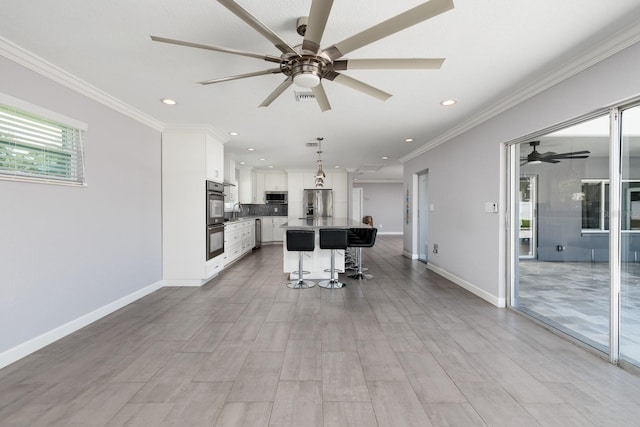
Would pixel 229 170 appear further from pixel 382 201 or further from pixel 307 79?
pixel 382 201

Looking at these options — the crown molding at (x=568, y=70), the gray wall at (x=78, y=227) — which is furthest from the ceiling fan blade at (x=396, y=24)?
the gray wall at (x=78, y=227)

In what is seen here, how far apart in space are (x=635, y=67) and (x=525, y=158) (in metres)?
1.31

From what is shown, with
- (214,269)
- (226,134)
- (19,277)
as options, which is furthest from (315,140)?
(19,277)

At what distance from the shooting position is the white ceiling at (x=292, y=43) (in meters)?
1.76

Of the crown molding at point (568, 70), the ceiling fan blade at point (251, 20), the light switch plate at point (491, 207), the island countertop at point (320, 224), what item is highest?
the crown molding at point (568, 70)

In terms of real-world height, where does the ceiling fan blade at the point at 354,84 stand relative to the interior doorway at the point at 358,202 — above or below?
above

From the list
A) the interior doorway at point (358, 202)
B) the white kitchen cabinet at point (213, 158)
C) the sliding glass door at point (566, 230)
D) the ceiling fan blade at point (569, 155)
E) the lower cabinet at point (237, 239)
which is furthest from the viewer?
the interior doorway at point (358, 202)

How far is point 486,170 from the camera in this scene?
12.0 feet

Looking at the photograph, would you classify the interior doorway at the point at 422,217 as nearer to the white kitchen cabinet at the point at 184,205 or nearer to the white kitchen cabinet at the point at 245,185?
the white kitchen cabinet at the point at 184,205

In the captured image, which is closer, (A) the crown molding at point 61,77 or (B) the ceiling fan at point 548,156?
(A) the crown molding at point 61,77

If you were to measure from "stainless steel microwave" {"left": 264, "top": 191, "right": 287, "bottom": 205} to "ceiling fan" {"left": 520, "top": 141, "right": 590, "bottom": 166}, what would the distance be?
695 centimetres

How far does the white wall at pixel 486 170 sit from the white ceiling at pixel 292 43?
24cm

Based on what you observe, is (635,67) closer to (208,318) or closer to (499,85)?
(499,85)

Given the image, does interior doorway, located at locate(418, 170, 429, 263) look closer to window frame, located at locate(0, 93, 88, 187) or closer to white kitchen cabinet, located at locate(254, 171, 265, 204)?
white kitchen cabinet, located at locate(254, 171, 265, 204)
